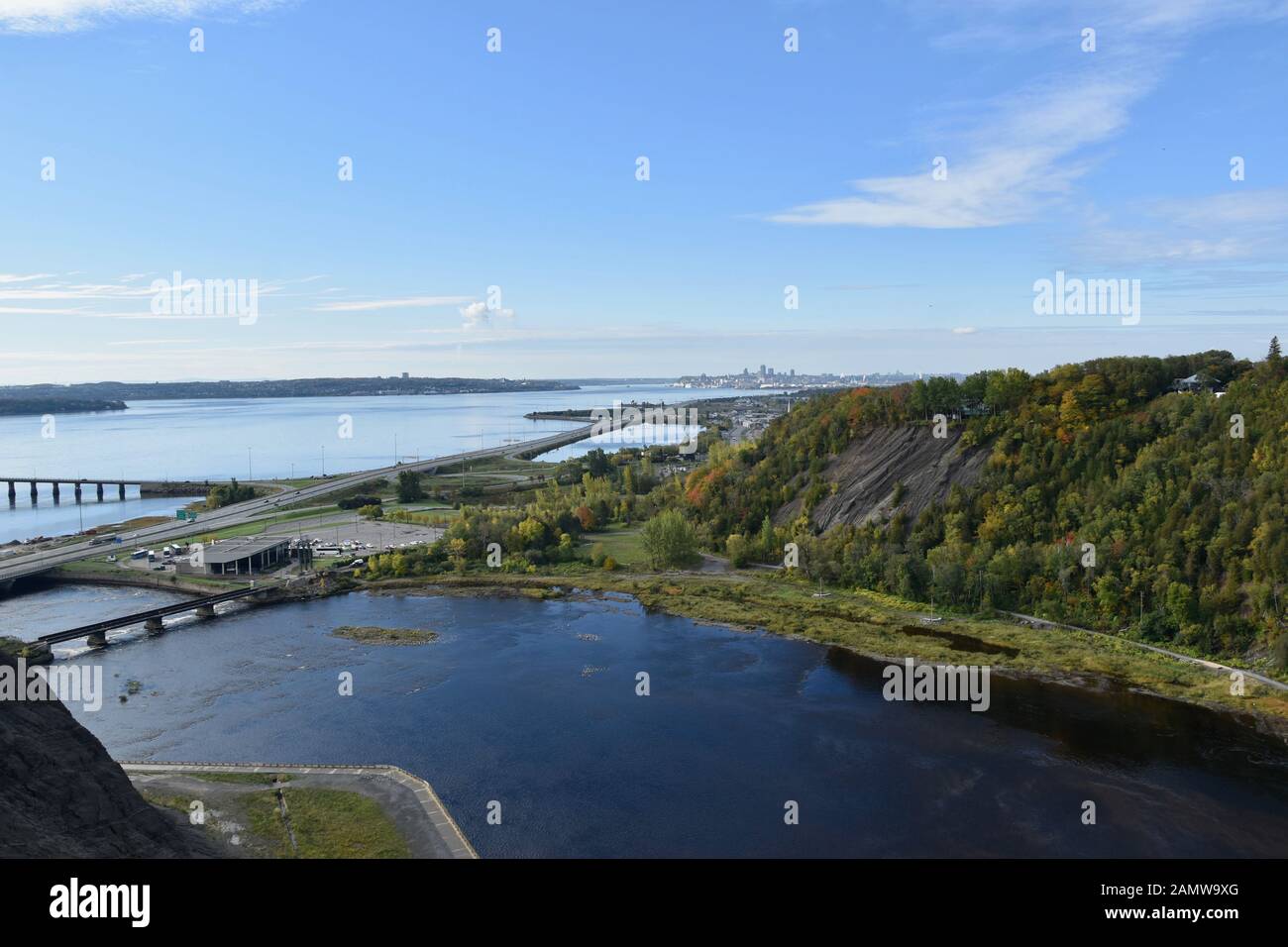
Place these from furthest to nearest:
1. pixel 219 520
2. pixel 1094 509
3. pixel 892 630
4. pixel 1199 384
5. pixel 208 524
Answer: pixel 219 520
pixel 208 524
pixel 1199 384
pixel 1094 509
pixel 892 630

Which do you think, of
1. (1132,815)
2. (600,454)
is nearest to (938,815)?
(1132,815)

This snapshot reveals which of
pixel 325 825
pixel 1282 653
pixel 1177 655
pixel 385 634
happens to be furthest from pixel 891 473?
pixel 325 825

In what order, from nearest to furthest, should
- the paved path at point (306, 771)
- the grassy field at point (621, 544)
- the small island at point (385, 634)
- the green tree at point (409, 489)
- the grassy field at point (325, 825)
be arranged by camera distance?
1. the grassy field at point (325, 825)
2. the paved path at point (306, 771)
3. the small island at point (385, 634)
4. the grassy field at point (621, 544)
5. the green tree at point (409, 489)

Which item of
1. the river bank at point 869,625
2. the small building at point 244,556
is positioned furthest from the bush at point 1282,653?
the small building at point 244,556

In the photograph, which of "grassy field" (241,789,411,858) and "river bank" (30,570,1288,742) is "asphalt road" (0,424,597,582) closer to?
"river bank" (30,570,1288,742)

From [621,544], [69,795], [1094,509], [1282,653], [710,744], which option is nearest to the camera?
[69,795]

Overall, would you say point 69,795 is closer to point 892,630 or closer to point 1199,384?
point 892,630

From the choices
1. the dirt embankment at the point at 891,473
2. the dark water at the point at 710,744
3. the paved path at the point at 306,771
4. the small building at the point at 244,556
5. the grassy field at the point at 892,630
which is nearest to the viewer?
the dark water at the point at 710,744

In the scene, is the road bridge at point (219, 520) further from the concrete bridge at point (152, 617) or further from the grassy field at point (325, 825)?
the grassy field at point (325, 825)
